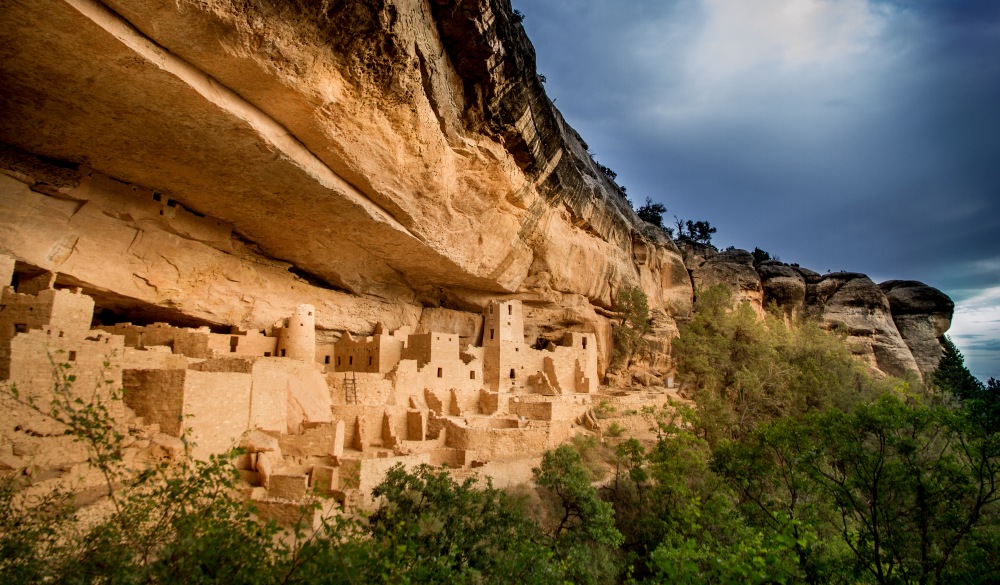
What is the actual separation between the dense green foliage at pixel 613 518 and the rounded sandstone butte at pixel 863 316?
53.7 ft

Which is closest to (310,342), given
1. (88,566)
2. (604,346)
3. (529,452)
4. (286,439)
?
(286,439)

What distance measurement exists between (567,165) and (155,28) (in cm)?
1517

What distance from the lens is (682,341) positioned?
93.0ft

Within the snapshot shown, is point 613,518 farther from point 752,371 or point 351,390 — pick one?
point 752,371

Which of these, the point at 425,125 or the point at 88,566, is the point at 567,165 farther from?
the point at 88,566

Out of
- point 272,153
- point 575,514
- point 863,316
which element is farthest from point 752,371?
point 272,153

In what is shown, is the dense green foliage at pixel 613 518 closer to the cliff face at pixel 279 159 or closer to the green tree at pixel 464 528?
the green tree at pixel 464 528

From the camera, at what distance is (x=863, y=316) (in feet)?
118

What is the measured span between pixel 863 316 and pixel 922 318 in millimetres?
4551

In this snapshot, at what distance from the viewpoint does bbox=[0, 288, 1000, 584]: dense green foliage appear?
4.90m

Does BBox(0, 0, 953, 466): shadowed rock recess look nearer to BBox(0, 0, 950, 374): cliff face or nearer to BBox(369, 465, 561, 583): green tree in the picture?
BBox(0, 0, 950, 374): cliff face

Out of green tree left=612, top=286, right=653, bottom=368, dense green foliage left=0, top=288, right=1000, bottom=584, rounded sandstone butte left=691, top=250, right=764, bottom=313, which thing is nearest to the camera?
dense green foliage left=0, top=288, right=1000, bottom=584

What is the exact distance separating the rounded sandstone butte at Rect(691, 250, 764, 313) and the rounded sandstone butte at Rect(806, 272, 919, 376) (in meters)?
4.39

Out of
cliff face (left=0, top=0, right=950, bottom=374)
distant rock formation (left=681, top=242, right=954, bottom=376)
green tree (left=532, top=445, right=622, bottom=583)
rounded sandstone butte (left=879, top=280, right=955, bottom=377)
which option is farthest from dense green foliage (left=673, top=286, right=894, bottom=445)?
cliff face (left=0, top=0, right=950, bottom=374)
